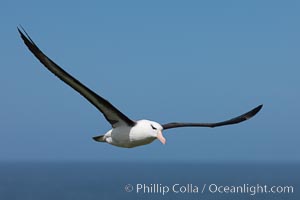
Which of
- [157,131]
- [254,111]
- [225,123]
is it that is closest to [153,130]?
[157,131]

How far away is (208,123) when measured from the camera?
54.2 feet

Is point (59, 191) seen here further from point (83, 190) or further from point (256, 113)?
point (256, 113)

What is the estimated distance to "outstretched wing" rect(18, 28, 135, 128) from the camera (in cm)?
1263

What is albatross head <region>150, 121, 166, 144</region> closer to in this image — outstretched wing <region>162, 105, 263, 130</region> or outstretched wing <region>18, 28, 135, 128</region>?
outstretched wing <region>18, 28, 135, 128</region>

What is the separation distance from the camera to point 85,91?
1366 cm

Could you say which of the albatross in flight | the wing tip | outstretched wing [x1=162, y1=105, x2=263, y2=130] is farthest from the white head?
the wing tip

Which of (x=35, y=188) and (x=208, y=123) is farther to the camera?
(x=35, y=188)

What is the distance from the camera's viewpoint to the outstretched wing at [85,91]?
1263 cm

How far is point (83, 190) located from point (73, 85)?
12232cm

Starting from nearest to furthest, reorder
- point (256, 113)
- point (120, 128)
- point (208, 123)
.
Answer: point (120, 128), point (208, 123), point (256, 113)

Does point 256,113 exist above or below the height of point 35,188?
below

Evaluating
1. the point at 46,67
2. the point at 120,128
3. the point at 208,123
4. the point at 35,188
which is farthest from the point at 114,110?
the point at 35,188

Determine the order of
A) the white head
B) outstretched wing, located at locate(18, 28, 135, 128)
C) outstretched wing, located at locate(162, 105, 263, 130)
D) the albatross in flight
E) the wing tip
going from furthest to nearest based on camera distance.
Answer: the wing tip
outstretched wing, located at locate(162, 105, 263, 130)
the white head
the albatross in flight
outstretched wing, located at locate(18, 28, 135, 128)

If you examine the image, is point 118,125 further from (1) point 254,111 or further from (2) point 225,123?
(1) point 254,111
